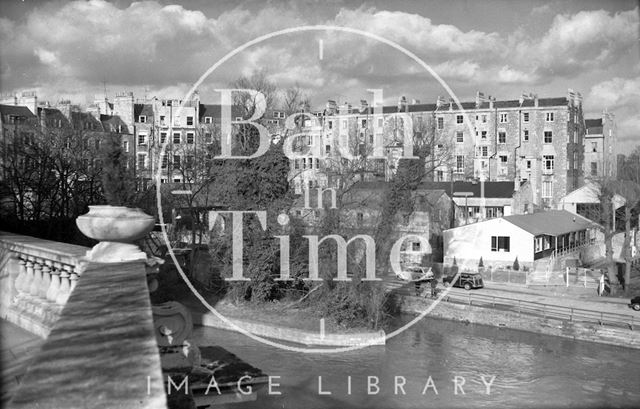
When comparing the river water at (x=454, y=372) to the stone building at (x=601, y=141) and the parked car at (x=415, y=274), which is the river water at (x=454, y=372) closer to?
the parked car at (x=415, y=274)

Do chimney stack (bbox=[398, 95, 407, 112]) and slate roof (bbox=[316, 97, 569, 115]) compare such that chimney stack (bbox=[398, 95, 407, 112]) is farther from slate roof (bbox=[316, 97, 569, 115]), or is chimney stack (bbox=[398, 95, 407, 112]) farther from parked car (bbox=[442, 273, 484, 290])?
parked car (bbox=[442, 273, 484, 290])

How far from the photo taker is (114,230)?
5.23 m

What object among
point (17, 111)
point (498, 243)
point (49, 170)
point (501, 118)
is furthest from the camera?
point (501, 118)

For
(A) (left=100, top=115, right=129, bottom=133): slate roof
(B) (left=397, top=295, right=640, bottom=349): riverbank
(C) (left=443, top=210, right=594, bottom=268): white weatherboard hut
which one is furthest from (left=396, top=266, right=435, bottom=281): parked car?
(A) (left=100, top=115, right=129, bottom=133): slate roof

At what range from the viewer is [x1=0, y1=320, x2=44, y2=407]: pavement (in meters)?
4.50

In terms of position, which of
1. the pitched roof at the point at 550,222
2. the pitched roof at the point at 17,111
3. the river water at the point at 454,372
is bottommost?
the river water at the point at 454,372

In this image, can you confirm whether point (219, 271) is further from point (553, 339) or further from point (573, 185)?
point (573, 185)

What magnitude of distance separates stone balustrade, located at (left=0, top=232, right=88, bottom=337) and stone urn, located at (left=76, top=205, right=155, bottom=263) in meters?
0.23

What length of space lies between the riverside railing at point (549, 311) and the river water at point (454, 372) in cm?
98

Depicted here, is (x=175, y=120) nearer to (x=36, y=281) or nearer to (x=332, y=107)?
(x=332, y=107)

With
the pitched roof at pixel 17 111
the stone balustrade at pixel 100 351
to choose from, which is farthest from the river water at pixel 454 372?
the pitched roof at pixel 17 111

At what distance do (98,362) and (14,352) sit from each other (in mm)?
3244

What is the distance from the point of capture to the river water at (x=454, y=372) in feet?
50.8

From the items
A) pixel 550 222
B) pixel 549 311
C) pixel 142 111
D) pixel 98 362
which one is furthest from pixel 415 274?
pixel 142 111
